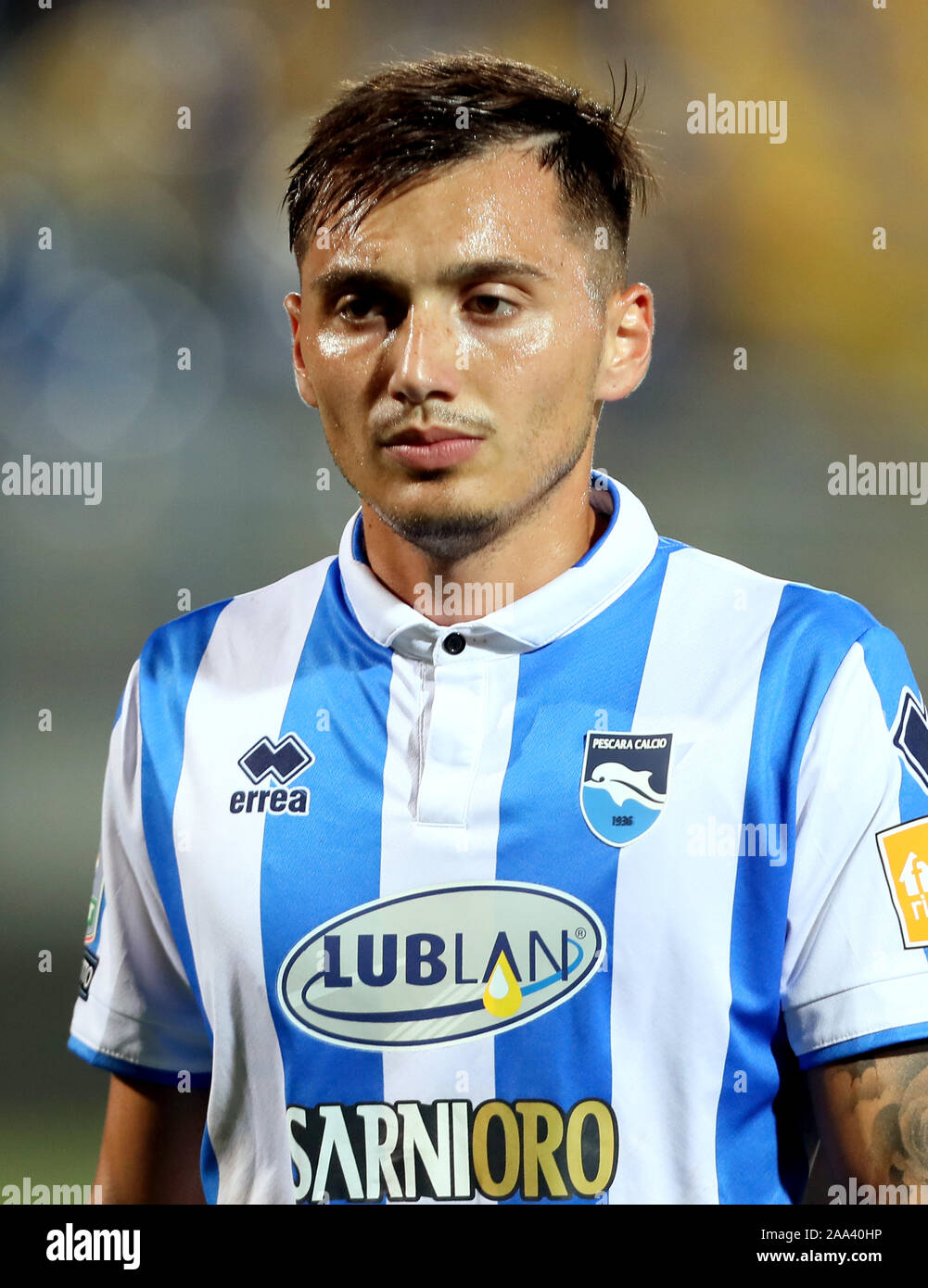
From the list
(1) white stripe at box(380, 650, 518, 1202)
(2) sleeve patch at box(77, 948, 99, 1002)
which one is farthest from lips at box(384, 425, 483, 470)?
(2) sleeve patch at box(77, 948, 99, 1002)

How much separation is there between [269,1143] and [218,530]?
2.33 feet

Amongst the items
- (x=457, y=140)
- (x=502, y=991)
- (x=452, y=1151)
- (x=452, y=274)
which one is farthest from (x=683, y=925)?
(x=457, y=140)

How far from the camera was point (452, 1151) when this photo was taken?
4.50ft

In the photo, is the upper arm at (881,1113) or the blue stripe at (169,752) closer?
the upper arm at (881,1113)

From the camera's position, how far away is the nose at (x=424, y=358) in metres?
1.33

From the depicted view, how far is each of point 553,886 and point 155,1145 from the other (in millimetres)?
562

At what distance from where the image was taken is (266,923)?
1.38 m

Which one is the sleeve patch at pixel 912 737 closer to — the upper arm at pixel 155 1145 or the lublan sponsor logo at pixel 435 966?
the lublan sponsor logo at pixel 435 966

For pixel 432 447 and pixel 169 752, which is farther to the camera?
pixel 169 752

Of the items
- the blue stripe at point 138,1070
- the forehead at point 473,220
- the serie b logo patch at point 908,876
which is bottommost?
the blue stripe at point 138,1070

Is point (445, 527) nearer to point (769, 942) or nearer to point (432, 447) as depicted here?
point (432, 447)

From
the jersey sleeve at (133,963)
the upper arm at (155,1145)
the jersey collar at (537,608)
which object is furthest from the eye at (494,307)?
the upper arm at (155,1145)

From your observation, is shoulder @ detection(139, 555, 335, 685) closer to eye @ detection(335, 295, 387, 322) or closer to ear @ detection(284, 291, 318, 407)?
ear @ detection(284, 291, 318, 407)

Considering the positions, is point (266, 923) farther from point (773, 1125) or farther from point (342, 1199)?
point (773, 1125)
